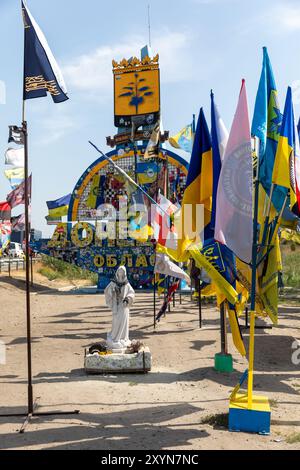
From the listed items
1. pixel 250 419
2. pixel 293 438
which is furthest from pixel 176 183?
pixel 293 438

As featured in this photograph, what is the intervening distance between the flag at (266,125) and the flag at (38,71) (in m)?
3.58

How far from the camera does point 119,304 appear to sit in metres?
12.4

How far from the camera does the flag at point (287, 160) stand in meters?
7.62

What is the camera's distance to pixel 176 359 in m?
13.1

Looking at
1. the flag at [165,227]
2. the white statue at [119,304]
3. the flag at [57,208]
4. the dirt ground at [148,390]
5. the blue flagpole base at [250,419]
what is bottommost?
the dirt ground at [148,390]

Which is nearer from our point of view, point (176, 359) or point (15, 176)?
point (176, 359)

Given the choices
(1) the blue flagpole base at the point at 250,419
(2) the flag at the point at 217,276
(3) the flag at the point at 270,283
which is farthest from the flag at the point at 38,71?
(1) the blue flagpole base at the point at 250,419

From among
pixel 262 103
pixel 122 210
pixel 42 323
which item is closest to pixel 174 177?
pixel 122 210

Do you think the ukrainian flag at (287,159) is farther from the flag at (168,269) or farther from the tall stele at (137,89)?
the tall stele at (137,89)

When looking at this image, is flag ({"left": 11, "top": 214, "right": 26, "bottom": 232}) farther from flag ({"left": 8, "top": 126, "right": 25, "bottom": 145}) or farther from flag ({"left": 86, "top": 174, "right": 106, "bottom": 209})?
flag ({"left": 8, "top": 126, "right": 25, "bottom": 145})

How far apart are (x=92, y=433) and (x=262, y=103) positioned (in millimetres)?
6367

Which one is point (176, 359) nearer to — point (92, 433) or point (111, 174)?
point (92, 433)

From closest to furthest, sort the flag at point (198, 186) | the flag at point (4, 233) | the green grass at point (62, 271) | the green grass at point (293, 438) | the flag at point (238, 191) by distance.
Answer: the green grass at point (293, 438)
the flag at point (238, 191)
the flag at point (198, 186)
the flag at point (4, 233)
the green grass at point (62, 271)

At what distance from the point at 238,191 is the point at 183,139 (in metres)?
19.0
